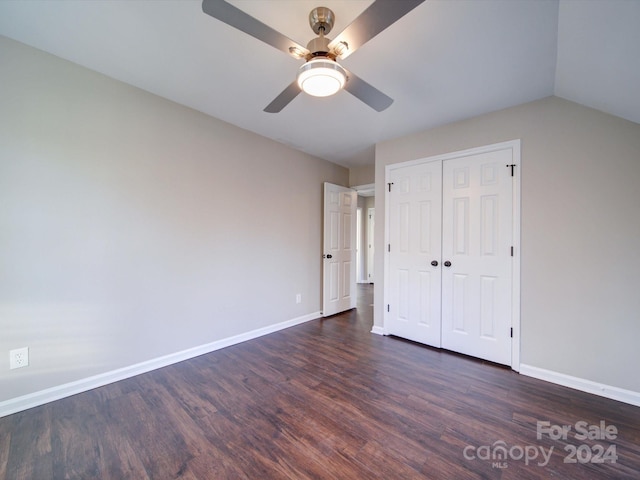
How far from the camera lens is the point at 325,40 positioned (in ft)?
4.44

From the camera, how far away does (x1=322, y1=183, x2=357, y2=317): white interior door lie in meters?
3.97

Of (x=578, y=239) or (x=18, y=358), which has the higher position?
(x=578, y=239)

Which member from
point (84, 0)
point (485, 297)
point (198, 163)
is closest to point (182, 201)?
point (198, 163)

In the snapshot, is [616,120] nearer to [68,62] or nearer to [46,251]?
[68,62]

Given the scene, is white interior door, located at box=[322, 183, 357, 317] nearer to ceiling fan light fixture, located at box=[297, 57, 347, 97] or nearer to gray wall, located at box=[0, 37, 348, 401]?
gray wall, located at box=[0, 37, 348, 401]

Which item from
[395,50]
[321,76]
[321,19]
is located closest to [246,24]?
[321,76]

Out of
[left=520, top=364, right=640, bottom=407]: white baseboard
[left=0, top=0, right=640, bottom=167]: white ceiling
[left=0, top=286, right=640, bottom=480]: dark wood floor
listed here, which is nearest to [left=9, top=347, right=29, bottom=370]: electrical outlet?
[left=0, top=286, right=640, bottom=480]: dark wood floor

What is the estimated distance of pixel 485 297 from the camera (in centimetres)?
257

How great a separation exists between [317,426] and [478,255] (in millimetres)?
2178

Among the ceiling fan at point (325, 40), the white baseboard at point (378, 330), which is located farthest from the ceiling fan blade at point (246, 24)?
the white baseboard at point (378, 330)

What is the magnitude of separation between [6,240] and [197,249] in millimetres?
1272

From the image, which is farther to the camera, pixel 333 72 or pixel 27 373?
pixel 27 373

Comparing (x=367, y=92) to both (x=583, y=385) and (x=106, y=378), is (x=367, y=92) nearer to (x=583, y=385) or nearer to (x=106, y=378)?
(x=583, y=385)

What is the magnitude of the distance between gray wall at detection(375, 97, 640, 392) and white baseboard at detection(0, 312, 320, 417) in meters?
2.99
